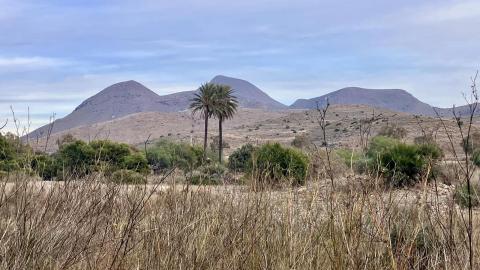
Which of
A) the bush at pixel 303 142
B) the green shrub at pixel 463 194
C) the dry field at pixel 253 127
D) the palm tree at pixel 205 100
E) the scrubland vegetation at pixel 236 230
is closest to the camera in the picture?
the green shrub at pixel 463 194

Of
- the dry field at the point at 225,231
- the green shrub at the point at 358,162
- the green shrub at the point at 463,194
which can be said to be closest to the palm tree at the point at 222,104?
the green shrub at the point at 358,162

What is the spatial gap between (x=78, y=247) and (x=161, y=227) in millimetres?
657

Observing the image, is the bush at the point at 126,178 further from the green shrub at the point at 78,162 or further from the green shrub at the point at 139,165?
the green shrub at the point at 78,162

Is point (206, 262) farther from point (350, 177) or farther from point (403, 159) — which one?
point (403, 159)

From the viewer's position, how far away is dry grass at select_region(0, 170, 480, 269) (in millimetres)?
4426

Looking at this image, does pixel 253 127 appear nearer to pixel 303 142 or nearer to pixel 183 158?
pixel 303 142

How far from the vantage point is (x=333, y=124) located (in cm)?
10444

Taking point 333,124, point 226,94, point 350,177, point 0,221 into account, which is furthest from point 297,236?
point 333,124

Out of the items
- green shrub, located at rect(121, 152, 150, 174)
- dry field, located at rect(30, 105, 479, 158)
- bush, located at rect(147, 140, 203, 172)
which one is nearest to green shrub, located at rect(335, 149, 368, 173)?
bush, located at rect(147, 140, 203, 172)

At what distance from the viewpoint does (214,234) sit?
546 centimetres

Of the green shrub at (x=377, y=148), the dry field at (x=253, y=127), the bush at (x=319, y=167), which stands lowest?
the dry field at (x=253, y=127)

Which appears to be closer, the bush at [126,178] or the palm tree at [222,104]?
the bush at [126,178]

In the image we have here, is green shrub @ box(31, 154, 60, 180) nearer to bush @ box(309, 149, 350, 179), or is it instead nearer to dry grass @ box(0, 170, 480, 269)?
dry grass @ box(0, 170, 480, 269)

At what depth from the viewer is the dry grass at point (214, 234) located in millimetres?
4426
